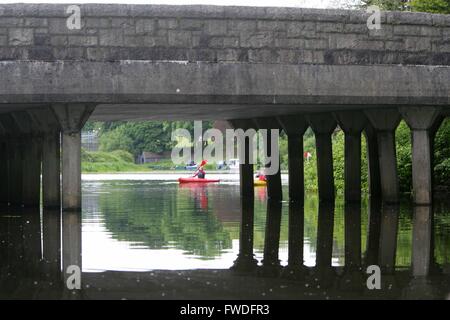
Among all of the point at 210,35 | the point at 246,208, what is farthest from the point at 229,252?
the point at 246,208

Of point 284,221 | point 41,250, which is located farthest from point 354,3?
point 41,250

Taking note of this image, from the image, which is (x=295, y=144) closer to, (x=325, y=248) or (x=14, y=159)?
(x=14, y=159)

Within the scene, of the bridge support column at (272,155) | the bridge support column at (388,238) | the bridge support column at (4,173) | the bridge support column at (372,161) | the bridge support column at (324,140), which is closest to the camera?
the bridge support column at (388,238)

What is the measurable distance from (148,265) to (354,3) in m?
37.9

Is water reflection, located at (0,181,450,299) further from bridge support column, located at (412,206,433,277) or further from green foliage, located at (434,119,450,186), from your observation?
green foliage, located at (434,119,450,186)

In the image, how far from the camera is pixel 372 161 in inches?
1267

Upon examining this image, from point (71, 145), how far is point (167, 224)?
2.78 m

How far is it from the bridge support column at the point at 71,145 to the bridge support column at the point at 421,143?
761 cm

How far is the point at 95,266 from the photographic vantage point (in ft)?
50.9

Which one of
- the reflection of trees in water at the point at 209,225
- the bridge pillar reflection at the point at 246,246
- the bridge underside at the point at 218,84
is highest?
the bridge underside at the point at 218,84

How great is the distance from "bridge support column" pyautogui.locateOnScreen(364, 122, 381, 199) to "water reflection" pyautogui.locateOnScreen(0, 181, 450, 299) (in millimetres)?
2628

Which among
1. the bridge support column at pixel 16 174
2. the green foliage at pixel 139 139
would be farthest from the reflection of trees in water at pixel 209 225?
the green foliage at pixel 139 139

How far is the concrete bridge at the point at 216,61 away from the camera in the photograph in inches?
907

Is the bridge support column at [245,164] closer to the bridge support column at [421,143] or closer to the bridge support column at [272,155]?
the bridge support column at [272,155]
